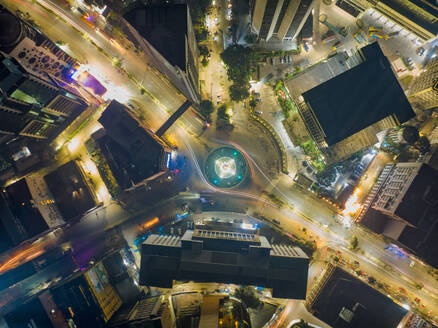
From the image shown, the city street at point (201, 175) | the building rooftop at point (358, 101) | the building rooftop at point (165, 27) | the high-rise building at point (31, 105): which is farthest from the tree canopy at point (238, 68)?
the high-rise building at point (31, 105)

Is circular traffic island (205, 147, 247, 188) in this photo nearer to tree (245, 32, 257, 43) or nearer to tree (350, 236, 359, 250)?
tree (245, 32, 257, 43)

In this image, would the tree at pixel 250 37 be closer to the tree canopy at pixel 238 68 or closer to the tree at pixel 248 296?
the tree canopy at pixel 238 68

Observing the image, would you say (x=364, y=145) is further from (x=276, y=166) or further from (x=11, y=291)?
(x=11, y=291)

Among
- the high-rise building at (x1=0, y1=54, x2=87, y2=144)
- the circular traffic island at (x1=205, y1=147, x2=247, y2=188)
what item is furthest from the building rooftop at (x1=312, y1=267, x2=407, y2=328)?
the high-rise building at (x1=0, y1=54, x2=87, y2=144)

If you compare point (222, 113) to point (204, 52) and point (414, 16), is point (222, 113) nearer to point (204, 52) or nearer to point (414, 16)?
point (204, 52)

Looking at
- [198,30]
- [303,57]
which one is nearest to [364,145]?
[303,57]
